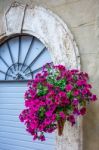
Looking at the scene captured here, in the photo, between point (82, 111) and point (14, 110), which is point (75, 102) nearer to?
point (82, 111)

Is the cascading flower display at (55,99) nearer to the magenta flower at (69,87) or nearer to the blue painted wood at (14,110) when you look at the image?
the magenta flower at (69,87)

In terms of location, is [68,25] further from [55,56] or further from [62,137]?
[62,137]

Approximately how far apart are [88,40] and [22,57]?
146 cm

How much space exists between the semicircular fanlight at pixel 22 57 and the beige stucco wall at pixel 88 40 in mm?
729

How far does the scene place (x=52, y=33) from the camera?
4602mm

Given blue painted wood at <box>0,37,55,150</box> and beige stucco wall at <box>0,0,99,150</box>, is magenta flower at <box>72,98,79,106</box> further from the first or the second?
blue painted wood at <box>0,37,55,150</box>

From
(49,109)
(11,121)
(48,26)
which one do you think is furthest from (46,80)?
(11,121)

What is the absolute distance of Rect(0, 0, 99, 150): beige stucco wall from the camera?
407 centimetres

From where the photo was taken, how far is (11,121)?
5.38m

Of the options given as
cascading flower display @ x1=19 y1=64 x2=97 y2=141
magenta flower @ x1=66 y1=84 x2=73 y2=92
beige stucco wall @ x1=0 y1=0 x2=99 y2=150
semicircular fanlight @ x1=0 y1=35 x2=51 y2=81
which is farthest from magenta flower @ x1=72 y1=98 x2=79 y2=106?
semicircular fanlight @ x1=0 y1=35 x2=51 y2=81

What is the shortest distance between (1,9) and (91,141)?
2.73 meters

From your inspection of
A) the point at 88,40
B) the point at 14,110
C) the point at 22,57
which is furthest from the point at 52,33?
the point at 14,110

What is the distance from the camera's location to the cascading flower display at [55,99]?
3.61m

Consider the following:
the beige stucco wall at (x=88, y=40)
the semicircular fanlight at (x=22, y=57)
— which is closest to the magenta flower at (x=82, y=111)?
the beige stucco wall at (x=88, y=40)
